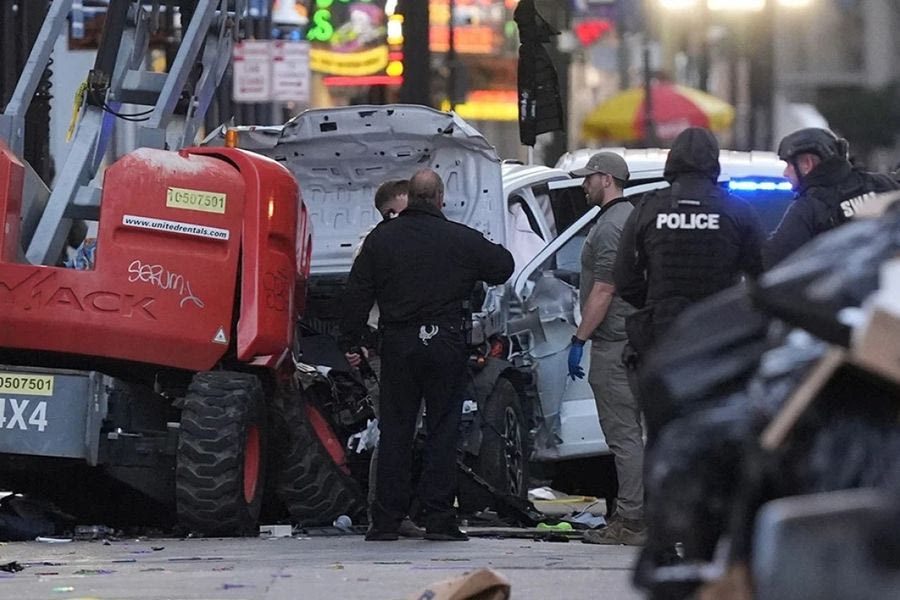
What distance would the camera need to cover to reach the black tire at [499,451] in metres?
11.0

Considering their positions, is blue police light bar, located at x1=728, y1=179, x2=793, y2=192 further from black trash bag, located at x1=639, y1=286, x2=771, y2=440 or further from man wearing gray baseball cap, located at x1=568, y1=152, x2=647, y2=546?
black trash bag, located at x1=639, y1=286, x2=771, y2=440

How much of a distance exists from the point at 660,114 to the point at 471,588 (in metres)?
40.5

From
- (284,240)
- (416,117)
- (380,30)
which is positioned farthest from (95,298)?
(380,30)

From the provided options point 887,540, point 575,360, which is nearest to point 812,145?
point 575,360

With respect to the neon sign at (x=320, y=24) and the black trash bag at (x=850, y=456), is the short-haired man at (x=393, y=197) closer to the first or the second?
the black trash bag at (x=850, y=456)

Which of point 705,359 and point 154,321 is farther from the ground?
point 705,359

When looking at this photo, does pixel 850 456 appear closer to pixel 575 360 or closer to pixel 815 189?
pixel 815 189

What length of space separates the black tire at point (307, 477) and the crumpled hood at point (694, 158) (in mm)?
2455

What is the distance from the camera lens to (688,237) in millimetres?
Result: 9383

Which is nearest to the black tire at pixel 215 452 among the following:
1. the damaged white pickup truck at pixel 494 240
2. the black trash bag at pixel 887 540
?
the damaged white pickup truck at pixel 494 240

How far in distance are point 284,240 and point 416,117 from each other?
1.56 metres

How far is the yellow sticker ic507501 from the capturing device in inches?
394

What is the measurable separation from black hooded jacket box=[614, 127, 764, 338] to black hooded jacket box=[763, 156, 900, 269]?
0.70 feet

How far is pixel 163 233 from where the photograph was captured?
1001cm
